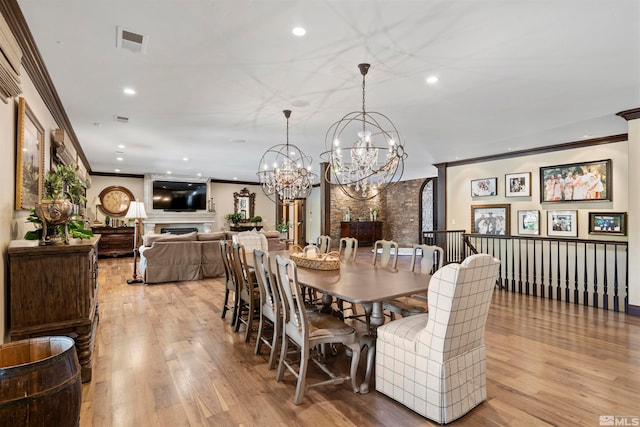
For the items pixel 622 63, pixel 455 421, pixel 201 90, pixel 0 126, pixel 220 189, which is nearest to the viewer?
pixel 455 421

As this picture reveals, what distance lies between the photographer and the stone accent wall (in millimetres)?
12531

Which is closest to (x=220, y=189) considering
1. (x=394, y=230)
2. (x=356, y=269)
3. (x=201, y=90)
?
(x=394, y=230)

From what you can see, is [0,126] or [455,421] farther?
[0,126]

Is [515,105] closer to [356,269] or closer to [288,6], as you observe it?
[356,269]

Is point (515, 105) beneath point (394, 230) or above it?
above

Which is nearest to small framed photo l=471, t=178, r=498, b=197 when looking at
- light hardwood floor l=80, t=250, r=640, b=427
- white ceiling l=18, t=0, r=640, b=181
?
white ceiling l=18, t=0, r=640, b=181

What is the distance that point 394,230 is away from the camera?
13422mm

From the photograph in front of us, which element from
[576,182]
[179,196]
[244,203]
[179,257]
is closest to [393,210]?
[244,203]

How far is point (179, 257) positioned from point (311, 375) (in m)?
4.50

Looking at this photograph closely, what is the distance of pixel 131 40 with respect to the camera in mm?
2586

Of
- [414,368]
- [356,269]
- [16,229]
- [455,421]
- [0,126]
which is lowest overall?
[455,421]

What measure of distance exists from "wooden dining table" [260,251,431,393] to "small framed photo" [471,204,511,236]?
15.2 feet

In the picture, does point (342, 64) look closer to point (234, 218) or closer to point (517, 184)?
point (517, 184)

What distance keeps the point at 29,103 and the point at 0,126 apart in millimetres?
960
